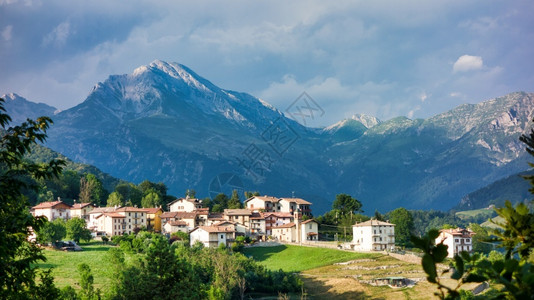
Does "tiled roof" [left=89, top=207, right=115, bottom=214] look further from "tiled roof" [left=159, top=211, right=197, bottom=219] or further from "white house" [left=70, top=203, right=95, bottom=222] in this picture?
"tiled roof" [left=159, top=211, right=197, bottom=219]

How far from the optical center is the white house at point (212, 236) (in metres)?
102

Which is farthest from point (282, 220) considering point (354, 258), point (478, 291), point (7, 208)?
point (7, 208)

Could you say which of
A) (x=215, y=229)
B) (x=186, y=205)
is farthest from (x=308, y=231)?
(x=186, y=205)

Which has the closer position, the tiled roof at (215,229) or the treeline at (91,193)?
the tiled roof at (215,229)

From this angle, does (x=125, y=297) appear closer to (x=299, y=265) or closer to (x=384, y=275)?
(x=384, y=275)

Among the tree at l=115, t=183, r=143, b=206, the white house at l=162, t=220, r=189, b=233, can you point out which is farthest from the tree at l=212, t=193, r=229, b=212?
the white house at l=162, t=220, r=189, b=233

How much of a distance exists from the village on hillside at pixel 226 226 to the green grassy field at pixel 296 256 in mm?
4077

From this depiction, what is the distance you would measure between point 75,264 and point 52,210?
43.9 meters

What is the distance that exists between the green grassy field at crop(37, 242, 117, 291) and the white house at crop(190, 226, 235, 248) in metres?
15.7

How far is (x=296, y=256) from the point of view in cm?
9862

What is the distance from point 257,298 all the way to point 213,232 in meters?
34.2

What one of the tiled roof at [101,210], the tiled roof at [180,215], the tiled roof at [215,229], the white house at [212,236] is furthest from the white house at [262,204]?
the tiled roof at [101,210]

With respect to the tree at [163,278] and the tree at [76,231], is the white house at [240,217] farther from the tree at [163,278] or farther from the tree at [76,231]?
the tree at [163,278]

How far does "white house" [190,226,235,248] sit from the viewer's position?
102 meters
